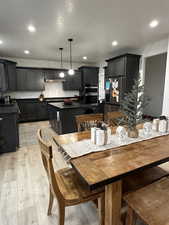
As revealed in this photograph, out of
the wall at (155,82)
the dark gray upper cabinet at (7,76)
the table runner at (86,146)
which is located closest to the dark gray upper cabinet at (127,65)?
the wall at (155,82)

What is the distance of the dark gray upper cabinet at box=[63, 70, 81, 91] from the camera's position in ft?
21.6

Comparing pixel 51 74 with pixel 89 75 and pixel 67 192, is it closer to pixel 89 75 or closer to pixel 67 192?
pixel 89 75

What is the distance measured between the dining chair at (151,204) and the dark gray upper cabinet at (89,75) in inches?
228

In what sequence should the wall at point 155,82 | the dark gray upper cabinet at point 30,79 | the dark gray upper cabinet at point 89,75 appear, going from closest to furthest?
1. the dark gray upper cabinet at point 30,79
2. the wall at point 155,82
3. the dark gray upper cabinet at point 89,75

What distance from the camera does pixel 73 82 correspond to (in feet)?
22.0

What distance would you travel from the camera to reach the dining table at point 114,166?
93cm

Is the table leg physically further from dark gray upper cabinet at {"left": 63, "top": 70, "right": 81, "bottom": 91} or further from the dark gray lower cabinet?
dark gray upper cabinet at {"left": 63, "top": 70, "right": 81, "bottom": 91}

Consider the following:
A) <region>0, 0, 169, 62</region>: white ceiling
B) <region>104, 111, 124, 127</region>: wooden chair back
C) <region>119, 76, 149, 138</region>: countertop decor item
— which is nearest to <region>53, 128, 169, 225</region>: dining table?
<region>119, 76, 149, 138</region>: countertop decor item

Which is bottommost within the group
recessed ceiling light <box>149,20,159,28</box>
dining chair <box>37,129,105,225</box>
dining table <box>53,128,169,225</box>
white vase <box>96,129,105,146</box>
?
dining chair <box>37,129,105,225</box>

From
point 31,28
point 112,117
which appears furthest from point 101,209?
point 31,28

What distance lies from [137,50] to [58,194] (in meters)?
4.91

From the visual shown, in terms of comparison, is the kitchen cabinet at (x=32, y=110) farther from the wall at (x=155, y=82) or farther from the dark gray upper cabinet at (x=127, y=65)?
the wall at (x=155, y=82)

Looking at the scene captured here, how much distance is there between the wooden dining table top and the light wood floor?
0.82 meters

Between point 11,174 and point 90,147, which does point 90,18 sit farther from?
point 11,174
